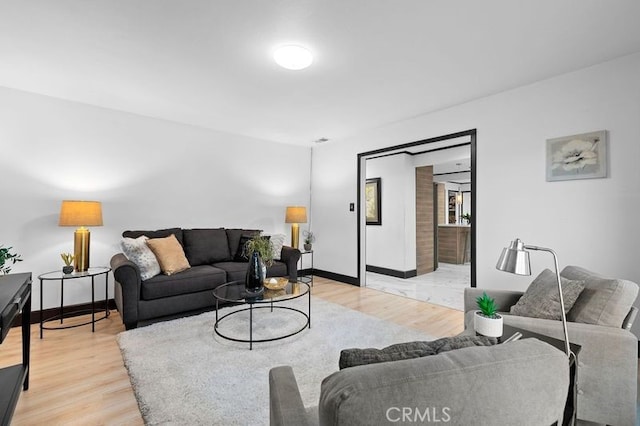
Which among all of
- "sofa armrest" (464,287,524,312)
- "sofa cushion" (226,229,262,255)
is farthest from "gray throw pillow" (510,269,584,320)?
"sofa cushion" (226,229,262,255)

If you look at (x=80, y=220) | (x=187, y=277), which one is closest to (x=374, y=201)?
(x=187, y=277)

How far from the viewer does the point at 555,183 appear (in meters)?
2.88

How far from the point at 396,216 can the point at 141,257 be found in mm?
4155

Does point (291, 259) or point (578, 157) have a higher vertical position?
point (578, 157)

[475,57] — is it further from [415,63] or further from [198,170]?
[198,170]

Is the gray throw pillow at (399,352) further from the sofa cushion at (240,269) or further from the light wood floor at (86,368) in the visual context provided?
the sofa cushion at (240,269)

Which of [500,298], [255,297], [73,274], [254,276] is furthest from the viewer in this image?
[73,274]

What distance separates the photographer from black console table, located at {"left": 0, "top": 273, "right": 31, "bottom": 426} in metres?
1.45

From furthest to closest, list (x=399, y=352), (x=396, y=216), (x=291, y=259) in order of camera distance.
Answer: (x=396, y=216)
(x=291, y=259)
(x=399, y=352)

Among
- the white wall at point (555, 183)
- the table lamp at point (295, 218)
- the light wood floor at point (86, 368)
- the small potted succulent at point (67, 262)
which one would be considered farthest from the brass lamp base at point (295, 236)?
the small potted succulent at point (67, 262)

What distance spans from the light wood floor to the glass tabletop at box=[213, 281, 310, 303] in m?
0.89

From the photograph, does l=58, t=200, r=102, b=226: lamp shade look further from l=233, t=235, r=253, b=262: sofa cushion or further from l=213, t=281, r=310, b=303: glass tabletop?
l=233, t=235, r=253, b=262: sofa cushion

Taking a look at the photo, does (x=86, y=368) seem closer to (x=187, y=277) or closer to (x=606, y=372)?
(x=187, y=277)

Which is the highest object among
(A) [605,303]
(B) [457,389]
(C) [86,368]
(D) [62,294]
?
(B) [457,389]
